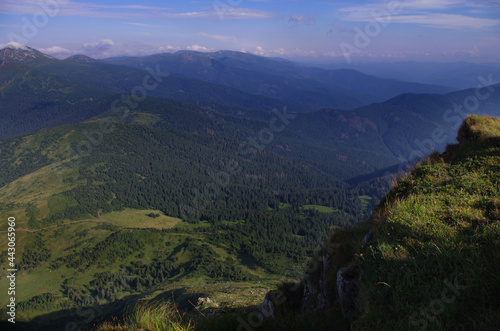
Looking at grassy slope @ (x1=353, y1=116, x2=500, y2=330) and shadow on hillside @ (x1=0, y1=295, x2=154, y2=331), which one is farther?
shadow on hillside @ (x1=0, y1=295, x2=154, y2=331)

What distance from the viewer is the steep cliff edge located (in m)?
5.54

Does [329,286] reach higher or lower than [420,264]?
lower

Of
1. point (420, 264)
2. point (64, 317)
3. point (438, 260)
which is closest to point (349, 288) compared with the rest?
point (420, 264)

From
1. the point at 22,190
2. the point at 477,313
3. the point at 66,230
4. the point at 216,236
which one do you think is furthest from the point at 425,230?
the point at 22,190

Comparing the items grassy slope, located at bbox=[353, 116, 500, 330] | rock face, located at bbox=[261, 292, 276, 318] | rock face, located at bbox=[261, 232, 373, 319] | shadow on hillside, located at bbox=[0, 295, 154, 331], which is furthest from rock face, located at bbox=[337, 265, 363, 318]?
shadow on hillside, located at bbox=[0, 295, 154, 331]

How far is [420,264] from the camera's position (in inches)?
252

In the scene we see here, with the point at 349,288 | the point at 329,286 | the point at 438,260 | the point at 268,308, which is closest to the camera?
the point at 438,260

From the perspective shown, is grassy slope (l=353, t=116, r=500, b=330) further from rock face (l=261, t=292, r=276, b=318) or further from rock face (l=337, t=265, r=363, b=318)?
rock face (l=261, t=292, r=276, b=318)

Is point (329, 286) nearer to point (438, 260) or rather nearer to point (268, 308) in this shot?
point (268, 308)

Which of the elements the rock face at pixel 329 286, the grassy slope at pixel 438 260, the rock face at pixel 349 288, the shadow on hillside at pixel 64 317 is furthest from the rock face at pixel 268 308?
the shadow on hillside at pixel 64 317

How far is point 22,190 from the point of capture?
177m

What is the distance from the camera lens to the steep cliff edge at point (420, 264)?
554 centimetres

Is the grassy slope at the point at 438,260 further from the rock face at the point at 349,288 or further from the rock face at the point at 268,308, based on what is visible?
the rock face at the point at 268,308

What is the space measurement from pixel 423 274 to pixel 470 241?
1.64 metres
